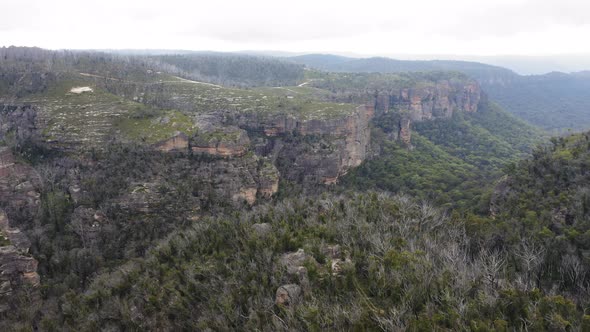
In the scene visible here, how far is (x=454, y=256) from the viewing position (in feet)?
86.3

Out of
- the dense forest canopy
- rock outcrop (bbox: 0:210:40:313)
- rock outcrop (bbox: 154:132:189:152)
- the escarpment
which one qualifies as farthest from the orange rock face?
the escarpment

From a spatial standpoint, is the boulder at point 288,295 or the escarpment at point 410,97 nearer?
the boulder at point 288,295

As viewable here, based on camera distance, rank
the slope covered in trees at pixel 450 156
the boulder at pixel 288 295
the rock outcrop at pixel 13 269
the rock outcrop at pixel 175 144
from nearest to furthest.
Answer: the boulder at pixel 288 295 → the rock outcrop at pixel 13 269 → the rock outcrop at pixel 175 144 → the slope covered in trees at pixel 450 156

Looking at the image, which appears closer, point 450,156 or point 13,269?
point 13,269

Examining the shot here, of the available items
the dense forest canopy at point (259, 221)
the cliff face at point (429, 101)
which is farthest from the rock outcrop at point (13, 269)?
the cliff face at point (429, 101)

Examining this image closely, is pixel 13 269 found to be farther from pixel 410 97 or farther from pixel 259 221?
pixel 410 97

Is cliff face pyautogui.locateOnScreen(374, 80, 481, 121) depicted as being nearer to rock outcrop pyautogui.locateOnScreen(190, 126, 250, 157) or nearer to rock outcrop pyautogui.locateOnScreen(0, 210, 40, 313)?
rock outcrop pyautogui.locateOnScreen(190, 126, 250, 157)

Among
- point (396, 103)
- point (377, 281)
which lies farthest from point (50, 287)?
point (396, 103)

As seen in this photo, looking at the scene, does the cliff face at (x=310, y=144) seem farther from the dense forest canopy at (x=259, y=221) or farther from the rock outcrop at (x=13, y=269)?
the rock outcrop at (x=13, y=269)

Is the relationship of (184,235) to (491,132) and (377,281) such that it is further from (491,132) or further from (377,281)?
(491,132)

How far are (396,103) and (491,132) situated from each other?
44084mm

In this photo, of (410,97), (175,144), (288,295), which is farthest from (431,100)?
(288,295)

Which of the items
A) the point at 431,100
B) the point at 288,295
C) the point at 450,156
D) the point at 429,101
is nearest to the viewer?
the point at 288,295

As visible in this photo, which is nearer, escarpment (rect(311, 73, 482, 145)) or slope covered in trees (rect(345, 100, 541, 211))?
slope covered in trees (rect(345, 100, 541, 211))
